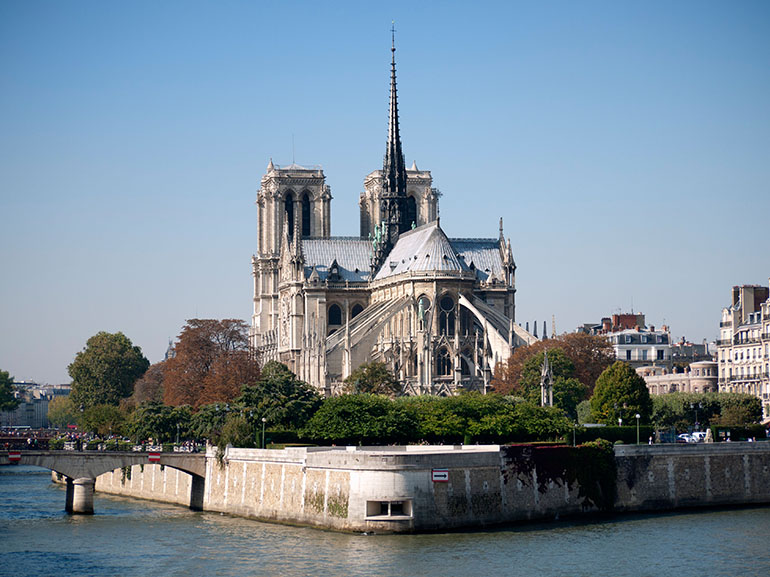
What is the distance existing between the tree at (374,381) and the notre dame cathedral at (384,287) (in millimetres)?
4078

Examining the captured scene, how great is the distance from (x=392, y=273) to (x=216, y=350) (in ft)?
64.6

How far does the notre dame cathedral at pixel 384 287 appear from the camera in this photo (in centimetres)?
11800

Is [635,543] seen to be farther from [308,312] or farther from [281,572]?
[308,312]

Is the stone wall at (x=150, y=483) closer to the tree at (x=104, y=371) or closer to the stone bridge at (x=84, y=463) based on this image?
the stone bridge at (x=84, y=463)

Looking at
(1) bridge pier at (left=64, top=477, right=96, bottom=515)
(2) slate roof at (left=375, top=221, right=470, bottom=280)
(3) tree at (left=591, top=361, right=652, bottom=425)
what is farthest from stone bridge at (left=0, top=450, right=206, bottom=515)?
(2) slate roof at (left=375, top=221, right=470, bottom=280)

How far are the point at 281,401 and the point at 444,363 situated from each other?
40446 mm

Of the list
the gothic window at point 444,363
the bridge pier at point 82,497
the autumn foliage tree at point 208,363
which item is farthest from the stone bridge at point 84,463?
the gothic window at point 444,363

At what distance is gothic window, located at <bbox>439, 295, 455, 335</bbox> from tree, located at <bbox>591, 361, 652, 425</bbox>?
35.8m

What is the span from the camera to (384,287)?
422 feet

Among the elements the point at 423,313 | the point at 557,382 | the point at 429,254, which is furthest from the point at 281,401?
the point at 429,254

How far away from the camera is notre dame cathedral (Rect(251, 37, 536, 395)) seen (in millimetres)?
118000

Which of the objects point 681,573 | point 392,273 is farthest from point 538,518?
point 392,273

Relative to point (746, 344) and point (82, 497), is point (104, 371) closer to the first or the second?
point (746, 344)

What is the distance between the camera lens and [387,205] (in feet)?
443
